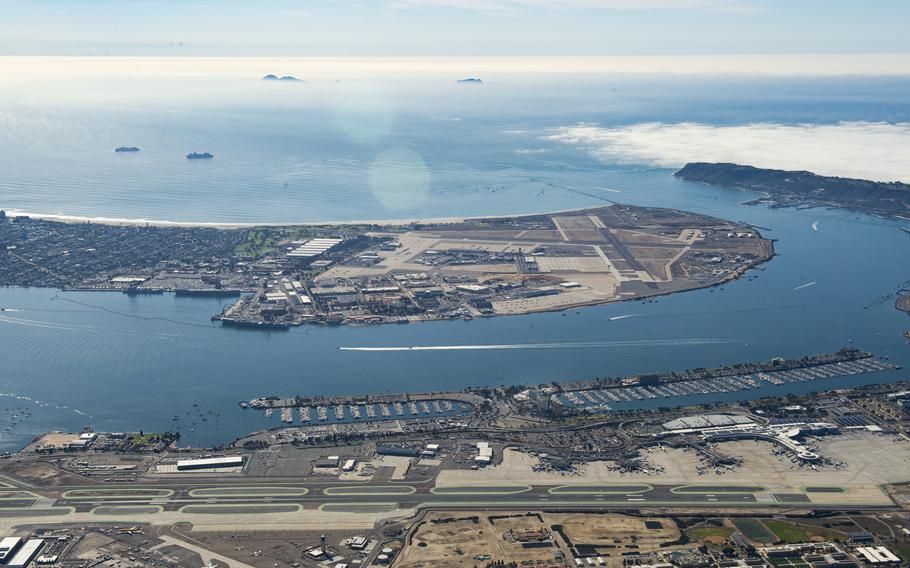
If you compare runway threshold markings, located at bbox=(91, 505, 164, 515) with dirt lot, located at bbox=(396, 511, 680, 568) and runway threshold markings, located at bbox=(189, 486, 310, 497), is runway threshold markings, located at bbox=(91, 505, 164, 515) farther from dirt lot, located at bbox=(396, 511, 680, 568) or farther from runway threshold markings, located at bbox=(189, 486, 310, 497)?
dirt lot, located at bbox=(396, 511, 680, 568)

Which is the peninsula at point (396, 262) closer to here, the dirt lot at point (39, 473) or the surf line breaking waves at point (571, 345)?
the surf line breaking waves at point (571, 345)

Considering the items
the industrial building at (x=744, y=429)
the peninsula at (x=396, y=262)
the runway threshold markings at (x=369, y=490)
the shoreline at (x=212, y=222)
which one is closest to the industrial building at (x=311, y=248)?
the peninsula at (x=396, y=262)

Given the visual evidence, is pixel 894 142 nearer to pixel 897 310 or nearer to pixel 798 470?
pixel 897 310

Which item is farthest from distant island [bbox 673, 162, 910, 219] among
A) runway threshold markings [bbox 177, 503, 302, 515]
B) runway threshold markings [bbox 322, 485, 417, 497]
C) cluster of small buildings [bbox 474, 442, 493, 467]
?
runway threshold markings [bbox 177, 503, 302, 515]

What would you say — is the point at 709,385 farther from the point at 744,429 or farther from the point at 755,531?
the point at 755,531

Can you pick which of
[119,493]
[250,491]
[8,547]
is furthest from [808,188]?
[8,547]
